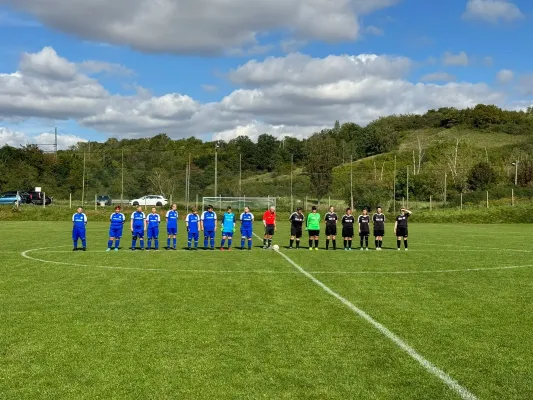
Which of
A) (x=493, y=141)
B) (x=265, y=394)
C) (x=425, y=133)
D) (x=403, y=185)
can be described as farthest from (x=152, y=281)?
(x=425, y=133)

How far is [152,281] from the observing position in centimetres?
1318

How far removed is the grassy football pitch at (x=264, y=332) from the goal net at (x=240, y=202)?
3941cm

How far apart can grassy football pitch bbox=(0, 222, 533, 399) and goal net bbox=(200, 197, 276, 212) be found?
3941 centimetres

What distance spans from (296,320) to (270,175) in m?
77.1

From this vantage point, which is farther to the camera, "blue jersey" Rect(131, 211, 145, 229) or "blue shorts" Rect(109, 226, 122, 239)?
"blue jersey" Rect(131, 211, 145, 229)

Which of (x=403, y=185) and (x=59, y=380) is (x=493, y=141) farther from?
(x=59, y=380)

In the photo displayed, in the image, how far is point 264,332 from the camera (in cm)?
813

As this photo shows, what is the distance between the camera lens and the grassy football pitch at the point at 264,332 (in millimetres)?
5891

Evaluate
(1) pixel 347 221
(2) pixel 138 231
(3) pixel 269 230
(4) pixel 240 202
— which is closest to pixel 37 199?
(4) pixel 240 202

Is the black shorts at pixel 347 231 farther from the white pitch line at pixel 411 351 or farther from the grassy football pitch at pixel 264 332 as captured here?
the white pitch line at pixel 411 351

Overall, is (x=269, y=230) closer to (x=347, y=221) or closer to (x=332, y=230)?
(x=332, y=230)

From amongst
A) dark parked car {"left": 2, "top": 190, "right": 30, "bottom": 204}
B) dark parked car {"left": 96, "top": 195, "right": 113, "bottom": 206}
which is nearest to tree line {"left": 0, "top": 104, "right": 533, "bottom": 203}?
dark parked car {"left": 96, "top": 195, "right": 113, "bottom": 206}

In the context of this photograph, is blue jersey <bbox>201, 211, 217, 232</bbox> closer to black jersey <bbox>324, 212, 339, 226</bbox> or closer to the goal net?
black jersey <bbox>324, 212, 339, 226</bbox>

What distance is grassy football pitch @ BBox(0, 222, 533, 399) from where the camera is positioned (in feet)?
19.3
